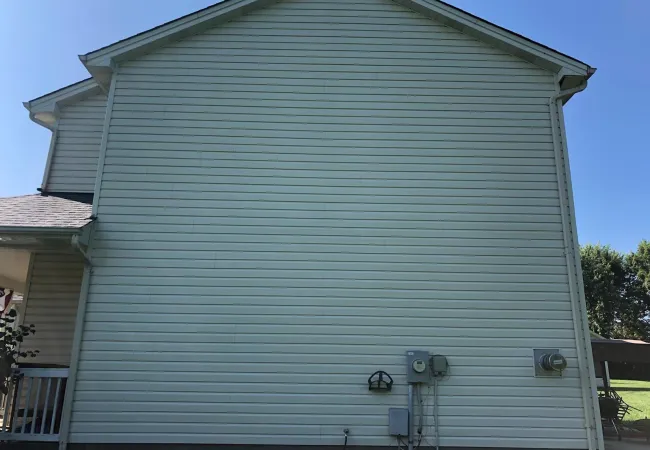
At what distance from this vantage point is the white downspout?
16.7 feet

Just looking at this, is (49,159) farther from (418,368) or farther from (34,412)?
(418,368)

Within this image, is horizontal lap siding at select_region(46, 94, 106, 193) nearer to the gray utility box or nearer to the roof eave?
the roof eave

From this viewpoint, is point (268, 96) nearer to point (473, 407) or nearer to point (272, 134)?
point (272, 134)

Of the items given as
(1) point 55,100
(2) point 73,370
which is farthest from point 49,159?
(2) point 73,370

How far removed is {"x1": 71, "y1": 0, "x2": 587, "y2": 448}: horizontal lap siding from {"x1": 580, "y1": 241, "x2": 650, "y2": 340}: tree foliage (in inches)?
1064

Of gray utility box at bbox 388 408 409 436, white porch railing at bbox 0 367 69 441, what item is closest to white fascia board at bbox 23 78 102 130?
white porch railing at bbox 0 367 69 441

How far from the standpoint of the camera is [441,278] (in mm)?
5504

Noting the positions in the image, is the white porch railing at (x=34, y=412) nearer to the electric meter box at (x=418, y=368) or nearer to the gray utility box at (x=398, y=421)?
the gray utility box at (x=398, y=421)

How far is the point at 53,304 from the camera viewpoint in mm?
6516

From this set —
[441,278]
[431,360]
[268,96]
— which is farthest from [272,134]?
[431,360]

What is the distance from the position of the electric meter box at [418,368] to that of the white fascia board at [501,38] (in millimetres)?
4218

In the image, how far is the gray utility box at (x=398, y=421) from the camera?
502cm

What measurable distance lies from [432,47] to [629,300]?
97.0 ft

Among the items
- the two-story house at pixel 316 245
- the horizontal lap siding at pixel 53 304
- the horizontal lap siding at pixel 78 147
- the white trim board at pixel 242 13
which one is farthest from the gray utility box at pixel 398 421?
the horizontal lap siding at pixel 78 147
